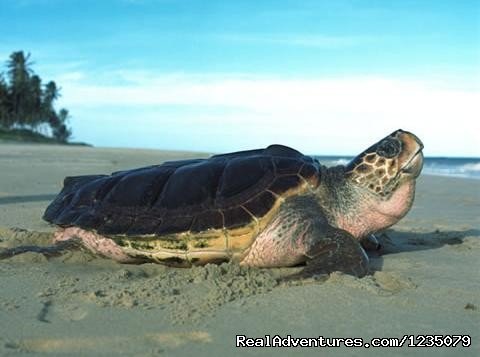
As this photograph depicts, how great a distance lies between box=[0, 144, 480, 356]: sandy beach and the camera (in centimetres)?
214

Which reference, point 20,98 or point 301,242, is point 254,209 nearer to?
Answer: point 301,242

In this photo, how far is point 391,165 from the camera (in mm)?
3783

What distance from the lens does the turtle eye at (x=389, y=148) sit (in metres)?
3.79

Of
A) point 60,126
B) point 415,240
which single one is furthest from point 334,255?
point 60,126

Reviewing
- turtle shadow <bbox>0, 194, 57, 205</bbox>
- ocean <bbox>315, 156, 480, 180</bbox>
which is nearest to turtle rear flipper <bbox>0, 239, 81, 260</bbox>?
turtle shadow <bbox>0, 194, 57, 205</bbox>

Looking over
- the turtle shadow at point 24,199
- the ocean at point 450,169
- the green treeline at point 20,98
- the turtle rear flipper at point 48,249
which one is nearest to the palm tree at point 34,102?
the green treeline at point 20,98

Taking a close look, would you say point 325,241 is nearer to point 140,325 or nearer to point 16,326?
point 140,325

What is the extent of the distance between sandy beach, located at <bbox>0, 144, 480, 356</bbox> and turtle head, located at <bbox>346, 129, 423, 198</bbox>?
1.87ft

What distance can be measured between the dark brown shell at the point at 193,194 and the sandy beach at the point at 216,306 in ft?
1.04

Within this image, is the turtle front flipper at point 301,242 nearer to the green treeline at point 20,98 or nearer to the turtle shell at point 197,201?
the turtle shell at point 197,201

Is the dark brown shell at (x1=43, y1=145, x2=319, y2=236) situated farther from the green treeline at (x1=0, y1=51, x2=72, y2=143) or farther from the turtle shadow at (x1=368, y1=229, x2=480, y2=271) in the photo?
the green treeline at (x1=0, y1=51, x2=72, y2=143)

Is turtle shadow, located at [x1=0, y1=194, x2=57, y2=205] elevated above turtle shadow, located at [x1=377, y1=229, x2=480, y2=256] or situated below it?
below

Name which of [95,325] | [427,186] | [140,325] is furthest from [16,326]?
[427,186]

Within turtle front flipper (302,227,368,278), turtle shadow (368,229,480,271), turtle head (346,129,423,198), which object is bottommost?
turtle shadow (368,229,480,271)
